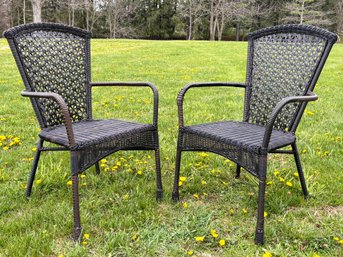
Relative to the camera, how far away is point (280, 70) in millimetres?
2398

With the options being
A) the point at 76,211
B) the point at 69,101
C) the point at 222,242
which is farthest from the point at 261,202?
the point at 69,101

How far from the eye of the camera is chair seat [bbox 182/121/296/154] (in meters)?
1.84

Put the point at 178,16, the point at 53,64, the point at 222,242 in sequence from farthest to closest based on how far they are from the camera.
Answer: the point at 178,16
the point at 53,64
the point at 222,242

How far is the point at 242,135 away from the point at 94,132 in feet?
2.93

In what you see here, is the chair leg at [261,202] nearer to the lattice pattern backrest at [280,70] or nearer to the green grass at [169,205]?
the green grass at [169,205]

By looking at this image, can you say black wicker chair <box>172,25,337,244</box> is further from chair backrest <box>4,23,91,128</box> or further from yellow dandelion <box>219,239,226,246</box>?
chair backrest <box>4,23,91,128</box>

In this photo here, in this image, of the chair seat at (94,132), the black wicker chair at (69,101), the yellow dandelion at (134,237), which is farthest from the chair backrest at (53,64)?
the yellow dandelion at (134,237)

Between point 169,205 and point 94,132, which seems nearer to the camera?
point 94,132

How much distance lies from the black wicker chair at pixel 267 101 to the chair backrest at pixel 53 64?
814mm

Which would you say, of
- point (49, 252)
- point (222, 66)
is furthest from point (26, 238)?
point (222, 66)

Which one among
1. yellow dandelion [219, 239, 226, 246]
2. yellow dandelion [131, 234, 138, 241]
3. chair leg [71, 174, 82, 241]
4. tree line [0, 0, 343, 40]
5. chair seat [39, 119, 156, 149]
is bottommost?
yellow dandelion [131, 234, 138, 241]

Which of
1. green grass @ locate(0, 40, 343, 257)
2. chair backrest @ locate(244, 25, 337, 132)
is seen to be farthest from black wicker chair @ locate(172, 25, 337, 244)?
green grass @ locate(0, 40, 343, 257)

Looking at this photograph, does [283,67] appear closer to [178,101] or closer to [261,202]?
[178,101]

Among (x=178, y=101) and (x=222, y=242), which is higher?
(x=178, y=101)
